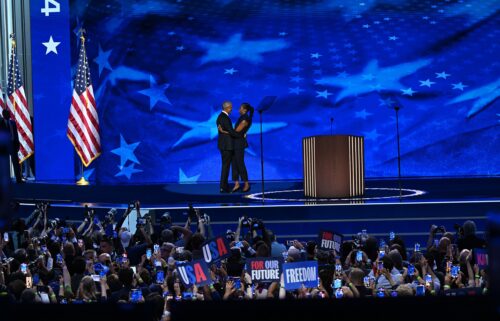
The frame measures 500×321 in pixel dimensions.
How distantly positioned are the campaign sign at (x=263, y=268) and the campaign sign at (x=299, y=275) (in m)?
0.41

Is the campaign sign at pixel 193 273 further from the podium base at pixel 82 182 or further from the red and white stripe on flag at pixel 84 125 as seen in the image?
the red and white stripe on flag at pixel 84 125

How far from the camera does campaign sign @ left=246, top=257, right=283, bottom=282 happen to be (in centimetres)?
567

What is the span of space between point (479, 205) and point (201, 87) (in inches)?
313

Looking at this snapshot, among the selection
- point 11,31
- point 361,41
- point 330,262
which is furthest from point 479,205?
point 11,31

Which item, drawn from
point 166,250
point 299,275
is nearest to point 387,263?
point 299,275

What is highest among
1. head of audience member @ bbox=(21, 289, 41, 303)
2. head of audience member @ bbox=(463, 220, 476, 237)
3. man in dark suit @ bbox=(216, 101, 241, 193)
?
man in dark suit @ bbox=(216, 101, 241, 193)

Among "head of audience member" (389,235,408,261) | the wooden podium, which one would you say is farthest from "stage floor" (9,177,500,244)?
"head of audience member" (389,235,408,261)

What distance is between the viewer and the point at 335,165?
13.2m

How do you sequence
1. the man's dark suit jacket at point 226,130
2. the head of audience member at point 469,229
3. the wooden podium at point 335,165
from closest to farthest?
the head of audience member at point 469,229 → the wooden podium at point 335,165 → the man's dark suit jacket at point 226,130

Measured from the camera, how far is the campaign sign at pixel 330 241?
7152mm

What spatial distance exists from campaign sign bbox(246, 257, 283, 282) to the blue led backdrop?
1267cm

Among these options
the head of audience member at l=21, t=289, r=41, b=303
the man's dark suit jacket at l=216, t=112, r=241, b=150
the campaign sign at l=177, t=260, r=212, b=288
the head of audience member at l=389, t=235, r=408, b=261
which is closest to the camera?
the head of audience member at l=21, t=289, r=41, b=303

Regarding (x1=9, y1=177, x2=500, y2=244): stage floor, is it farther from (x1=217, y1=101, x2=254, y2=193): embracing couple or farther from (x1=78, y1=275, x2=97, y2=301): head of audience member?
(x1=78, y1=275, x2=97, y2=301): head of audience member

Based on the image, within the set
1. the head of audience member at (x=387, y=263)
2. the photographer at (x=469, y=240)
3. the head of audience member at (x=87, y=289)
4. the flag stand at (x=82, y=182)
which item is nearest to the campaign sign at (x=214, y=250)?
the head of audience member at (x=87, y=289)
